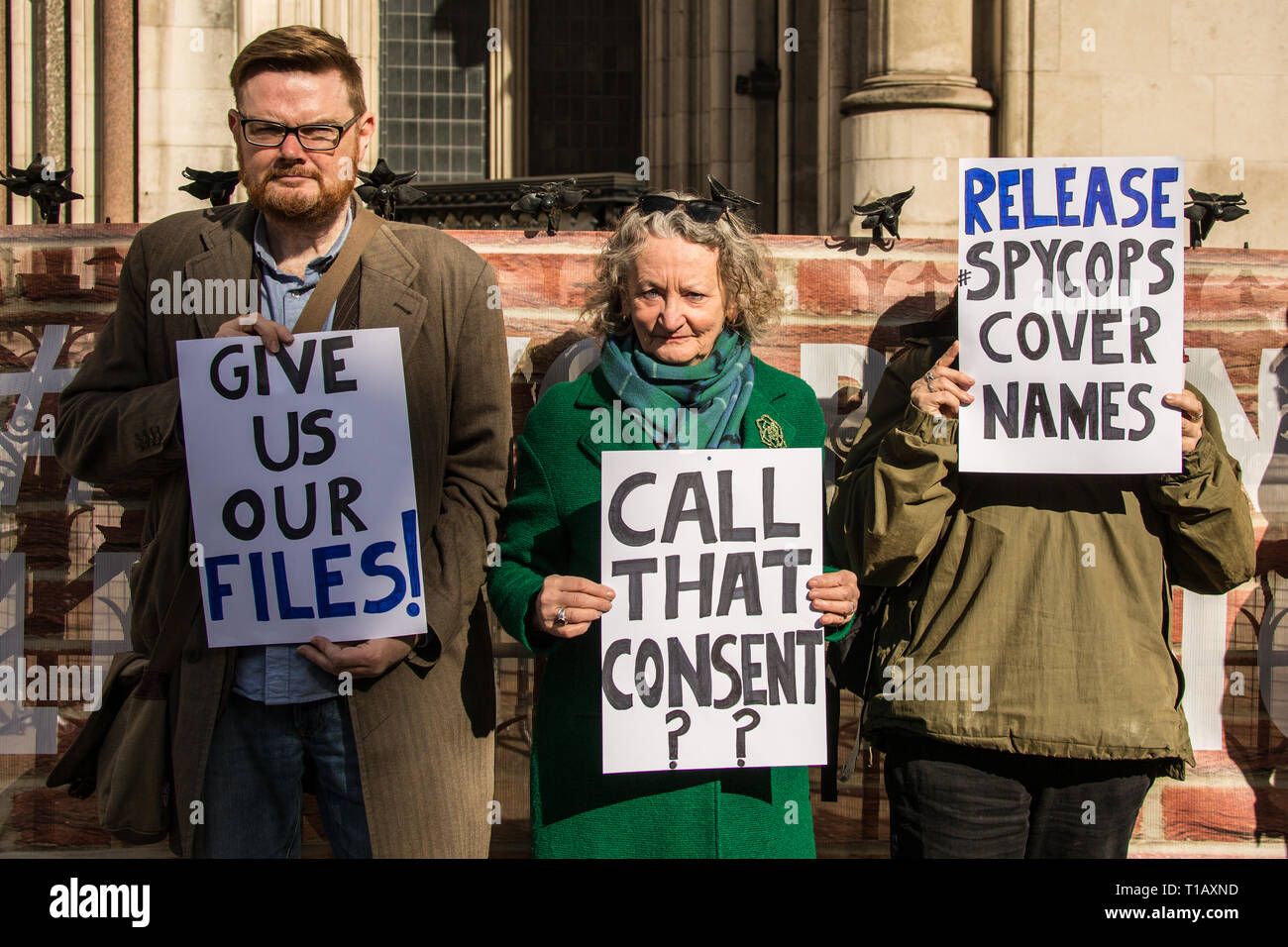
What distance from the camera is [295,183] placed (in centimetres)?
309

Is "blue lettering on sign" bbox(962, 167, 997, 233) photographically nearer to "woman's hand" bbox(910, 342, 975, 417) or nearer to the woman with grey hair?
"woman's hand" bbox(910, 342, 975, 417)

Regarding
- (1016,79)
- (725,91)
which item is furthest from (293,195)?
(725,91)

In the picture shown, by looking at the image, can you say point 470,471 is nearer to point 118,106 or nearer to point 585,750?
point 585,750

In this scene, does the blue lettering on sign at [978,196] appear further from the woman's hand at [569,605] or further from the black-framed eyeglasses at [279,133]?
the black-framed eyeglasses at [279,133]

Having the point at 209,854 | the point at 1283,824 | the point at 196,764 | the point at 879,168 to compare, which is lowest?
the point at 1283,824

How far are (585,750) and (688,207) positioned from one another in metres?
1.31

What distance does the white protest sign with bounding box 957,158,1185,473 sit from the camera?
11.5ft

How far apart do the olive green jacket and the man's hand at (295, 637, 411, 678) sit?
115cm

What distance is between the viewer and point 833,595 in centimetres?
324

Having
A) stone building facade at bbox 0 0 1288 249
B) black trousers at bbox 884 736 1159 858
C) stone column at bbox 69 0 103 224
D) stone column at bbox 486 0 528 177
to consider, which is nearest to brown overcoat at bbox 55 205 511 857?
black trousers at bbox 884 736 1159 858

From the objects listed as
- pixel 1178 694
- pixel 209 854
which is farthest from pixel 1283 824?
pixel 209 854
